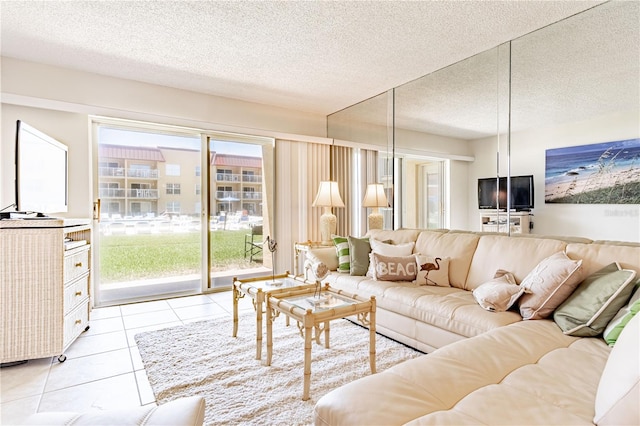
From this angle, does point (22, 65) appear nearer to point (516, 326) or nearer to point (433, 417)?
point (433, 417)

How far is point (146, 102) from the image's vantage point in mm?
3652

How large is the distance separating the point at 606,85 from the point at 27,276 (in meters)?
4.37

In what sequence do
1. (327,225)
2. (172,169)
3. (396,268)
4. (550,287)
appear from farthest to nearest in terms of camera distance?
(327,225)
(172,169)
(396,268)
(550,287)

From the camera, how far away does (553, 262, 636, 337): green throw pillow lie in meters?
1.63

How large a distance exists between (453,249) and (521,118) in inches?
51.2

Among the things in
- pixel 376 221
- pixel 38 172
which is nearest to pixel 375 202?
pixel 376 221

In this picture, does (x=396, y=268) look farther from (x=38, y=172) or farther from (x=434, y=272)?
(x=38, y=172)

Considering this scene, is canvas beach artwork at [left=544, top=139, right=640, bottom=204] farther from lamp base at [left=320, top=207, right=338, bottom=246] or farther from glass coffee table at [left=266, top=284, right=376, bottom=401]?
lamp base at [left=320, top=207, right=338, bottom=246]

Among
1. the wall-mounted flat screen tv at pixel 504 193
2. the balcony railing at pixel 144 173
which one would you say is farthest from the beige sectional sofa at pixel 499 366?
the balcony railing at pixel 144 173

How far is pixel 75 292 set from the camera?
251cm

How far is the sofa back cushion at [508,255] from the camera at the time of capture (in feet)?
7.31

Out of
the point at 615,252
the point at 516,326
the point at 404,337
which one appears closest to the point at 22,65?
the point at 404,337

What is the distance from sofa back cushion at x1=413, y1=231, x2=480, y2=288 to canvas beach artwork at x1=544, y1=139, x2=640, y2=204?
762 millimetres

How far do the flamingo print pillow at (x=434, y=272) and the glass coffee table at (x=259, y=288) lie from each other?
94 centimetres
